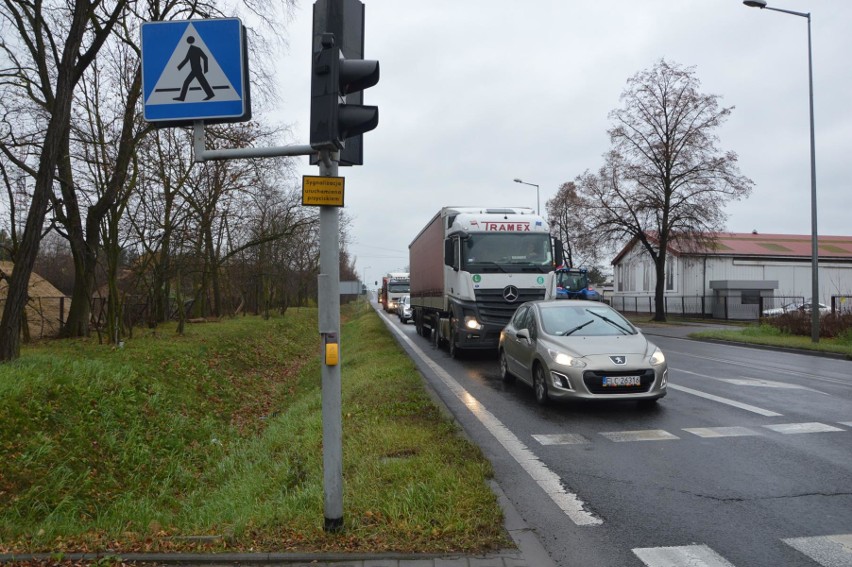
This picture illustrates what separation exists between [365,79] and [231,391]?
11.8 meters

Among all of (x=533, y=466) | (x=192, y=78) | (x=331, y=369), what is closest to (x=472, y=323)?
(x=533, y=466)

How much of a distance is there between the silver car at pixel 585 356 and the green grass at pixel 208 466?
177cm

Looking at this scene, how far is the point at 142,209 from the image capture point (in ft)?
61.0

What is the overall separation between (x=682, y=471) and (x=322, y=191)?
4293mm

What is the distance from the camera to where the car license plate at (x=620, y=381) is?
28.4ft

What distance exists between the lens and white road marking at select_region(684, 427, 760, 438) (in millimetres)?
7527

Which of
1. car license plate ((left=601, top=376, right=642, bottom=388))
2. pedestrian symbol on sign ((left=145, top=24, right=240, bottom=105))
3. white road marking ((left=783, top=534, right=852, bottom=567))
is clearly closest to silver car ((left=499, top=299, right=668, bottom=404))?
car license plate ((left=601, top=376, right=642, bottom=388))

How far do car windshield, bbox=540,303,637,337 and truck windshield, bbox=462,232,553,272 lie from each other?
454cm

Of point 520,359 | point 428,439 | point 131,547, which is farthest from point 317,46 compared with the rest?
point 520,359

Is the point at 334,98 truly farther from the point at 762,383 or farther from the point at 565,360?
the point at 762,383

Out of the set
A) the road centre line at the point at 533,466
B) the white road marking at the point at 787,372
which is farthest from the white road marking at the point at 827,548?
the white road marking at the point at 787,372

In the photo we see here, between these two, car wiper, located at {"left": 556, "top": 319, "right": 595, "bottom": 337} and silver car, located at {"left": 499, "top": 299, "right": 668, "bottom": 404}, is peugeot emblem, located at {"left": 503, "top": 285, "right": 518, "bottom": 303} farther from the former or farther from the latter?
car wiper, located at {"left": 556, "top": 319, "right": 595, "bottom": 337}

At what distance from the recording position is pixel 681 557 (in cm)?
417

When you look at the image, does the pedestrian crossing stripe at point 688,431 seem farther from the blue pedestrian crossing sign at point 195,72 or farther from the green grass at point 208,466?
the blue pedestrian crossing sign at point 195,72
